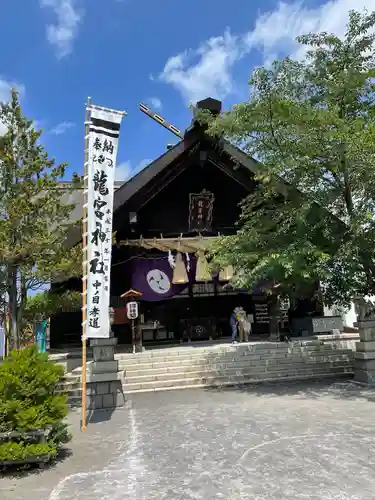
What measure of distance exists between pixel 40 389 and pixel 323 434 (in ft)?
14.3

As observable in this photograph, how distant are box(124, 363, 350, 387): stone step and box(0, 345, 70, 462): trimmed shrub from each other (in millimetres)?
5804

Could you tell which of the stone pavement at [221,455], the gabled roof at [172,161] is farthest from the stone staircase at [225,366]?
the gabled roof at [172,161]

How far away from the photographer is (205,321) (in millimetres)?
17156

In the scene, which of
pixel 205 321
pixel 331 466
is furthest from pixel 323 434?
pixel 205 321

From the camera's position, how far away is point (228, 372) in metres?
12.3

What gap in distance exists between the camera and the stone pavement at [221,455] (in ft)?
15.3

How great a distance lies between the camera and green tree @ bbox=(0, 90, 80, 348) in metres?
8.45

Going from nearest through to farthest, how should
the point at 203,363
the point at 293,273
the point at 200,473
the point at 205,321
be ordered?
the point at 200,473
the point at 293,273
the point at 203,363
the point at 205,321

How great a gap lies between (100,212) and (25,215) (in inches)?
62.1

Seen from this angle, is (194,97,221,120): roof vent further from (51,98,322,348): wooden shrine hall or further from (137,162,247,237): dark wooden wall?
(137,162,247,237): dark wooden wall

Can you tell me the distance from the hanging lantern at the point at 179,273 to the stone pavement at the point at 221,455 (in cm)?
683

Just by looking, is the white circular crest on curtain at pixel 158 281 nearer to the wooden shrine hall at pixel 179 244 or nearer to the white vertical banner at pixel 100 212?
the wooden shrine hall at pixel 179 244

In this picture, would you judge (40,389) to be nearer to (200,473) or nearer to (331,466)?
(200,473)

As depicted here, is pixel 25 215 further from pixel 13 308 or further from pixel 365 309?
pixel 365 309
